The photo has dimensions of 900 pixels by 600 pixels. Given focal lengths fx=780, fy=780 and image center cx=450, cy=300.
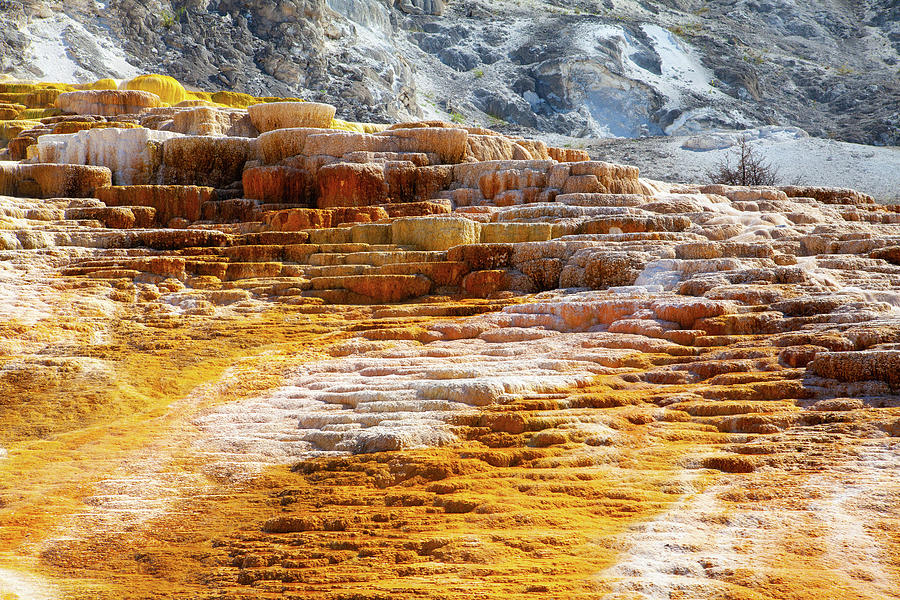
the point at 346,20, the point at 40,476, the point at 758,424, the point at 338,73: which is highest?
the point at 346,20

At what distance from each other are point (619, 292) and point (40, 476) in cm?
502

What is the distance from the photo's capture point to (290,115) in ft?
50.2

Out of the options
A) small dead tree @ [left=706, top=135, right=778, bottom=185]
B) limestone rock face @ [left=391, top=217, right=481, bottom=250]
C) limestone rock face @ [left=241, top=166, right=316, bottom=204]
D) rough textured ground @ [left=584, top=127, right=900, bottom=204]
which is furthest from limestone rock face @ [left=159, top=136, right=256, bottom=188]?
rough textured ground @ [left=584, top=127, right=900, bottom=204]

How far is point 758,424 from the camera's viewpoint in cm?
449

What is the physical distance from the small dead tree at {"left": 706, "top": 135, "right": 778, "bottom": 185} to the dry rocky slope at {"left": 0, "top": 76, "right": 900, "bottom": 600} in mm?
10236

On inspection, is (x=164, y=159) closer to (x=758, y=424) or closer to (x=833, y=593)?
(x=758, y=424)

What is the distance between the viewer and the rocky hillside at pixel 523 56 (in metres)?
27.5

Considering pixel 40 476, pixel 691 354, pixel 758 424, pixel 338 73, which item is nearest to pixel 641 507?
pixel 758 424

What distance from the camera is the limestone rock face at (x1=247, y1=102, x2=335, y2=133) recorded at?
15.2 m

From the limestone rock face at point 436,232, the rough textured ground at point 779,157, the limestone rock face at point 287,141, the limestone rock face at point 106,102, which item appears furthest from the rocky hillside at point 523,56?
the limestone rock face at point 436,232

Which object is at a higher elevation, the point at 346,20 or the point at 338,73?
the point at 346,20

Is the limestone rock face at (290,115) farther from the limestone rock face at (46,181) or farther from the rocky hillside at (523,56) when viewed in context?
the rocky hillside at (523,56)

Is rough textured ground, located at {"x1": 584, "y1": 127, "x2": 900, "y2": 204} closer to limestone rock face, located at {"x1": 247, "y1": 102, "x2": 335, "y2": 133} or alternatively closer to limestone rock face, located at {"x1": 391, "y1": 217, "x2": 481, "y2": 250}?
limestone rock face, located at {"x1": 247, "y1": 102, "x2": 335, "y2": 133}

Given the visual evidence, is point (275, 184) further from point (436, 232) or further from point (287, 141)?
point (436, 232)
